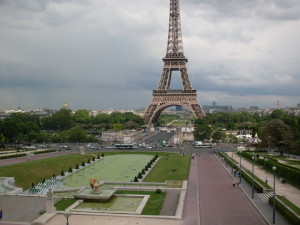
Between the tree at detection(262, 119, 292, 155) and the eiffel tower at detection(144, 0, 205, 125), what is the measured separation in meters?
47.9

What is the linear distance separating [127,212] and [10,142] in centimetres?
6502

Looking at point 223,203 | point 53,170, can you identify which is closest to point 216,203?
point 223,203

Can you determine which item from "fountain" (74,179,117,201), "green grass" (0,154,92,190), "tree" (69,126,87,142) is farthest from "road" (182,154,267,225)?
"tree" (69,126,87,142)

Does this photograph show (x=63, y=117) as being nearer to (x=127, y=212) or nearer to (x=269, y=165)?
(x=269, y=165)

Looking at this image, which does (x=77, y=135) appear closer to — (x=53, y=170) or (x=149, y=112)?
(x=149, y=112)

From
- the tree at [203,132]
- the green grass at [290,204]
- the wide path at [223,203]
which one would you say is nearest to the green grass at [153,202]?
the wide path at [223,203]

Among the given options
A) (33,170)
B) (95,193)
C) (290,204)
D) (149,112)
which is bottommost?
(290,204)

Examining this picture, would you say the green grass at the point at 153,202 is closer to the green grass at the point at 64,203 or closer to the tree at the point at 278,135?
the green grass at the point at 64,203

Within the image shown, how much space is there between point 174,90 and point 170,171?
2651 inches

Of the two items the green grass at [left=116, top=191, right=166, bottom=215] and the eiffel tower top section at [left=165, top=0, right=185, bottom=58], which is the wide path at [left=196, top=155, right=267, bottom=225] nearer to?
the green grass at [left=116, top=191, right=166, bottom=215]

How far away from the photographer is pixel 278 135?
184ft

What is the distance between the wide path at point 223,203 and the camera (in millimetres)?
22911

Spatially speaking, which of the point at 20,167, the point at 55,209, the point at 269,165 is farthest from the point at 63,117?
the point at 55,209

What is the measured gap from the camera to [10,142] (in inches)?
3226
